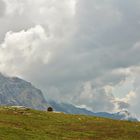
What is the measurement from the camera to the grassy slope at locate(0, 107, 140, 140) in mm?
69500

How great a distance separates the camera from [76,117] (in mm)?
92938

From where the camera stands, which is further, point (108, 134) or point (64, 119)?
point (64, 119)

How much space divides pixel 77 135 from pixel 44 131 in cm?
556

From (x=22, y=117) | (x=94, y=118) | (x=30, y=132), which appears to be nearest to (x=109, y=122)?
(x=94, y=118)

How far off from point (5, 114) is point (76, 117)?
623 inches

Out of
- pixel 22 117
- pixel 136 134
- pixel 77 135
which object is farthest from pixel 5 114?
pixel 136 134

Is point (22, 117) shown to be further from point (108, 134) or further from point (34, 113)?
point (108, 134)

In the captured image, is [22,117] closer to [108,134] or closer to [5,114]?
[5,114]

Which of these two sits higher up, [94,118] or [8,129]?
[94,118]

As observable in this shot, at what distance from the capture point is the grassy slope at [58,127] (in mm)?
69500

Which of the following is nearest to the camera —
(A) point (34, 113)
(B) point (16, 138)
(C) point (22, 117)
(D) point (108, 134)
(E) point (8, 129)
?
(B) point (16, 138)

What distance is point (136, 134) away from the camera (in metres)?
77.9

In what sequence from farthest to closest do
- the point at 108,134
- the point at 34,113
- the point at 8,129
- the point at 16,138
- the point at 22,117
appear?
the point at 34,113, the point at 22,117, the point at 108,134, the point at 8,129, the point at 16,138

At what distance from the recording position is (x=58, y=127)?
79.4 metres
